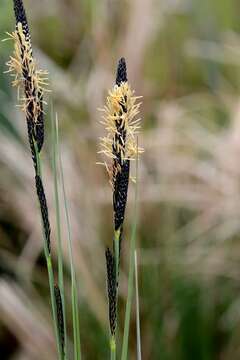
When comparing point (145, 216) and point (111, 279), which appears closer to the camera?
point (111, 279)

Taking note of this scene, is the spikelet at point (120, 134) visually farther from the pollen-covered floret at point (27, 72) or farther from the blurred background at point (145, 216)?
the blurred background at point (145, 216)

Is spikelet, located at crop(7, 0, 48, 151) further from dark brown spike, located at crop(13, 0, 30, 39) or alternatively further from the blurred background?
the blurred background

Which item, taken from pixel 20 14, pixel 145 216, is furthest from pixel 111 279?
pixel 145 216

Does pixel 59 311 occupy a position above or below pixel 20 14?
below

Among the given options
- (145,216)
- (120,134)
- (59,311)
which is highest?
(120,134)

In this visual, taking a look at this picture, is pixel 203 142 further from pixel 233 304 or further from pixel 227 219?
pixel 233 304

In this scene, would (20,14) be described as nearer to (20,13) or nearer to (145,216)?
(20,13)

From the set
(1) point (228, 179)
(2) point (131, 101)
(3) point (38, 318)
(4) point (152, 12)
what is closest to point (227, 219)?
(1) point (228, 179)

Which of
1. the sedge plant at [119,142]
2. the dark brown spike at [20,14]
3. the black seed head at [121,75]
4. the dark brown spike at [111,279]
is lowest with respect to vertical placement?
the dark brown spike at [111,279]

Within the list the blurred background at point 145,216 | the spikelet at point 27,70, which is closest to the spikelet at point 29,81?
the spikelet at point 27,70
